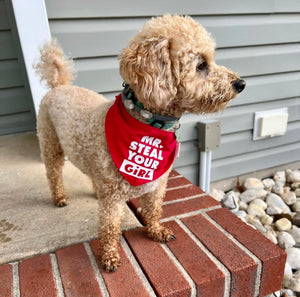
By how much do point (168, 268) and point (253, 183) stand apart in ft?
6.47

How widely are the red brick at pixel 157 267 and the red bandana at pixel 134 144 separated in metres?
0.35

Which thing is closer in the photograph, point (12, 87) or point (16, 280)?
point (16, 280)

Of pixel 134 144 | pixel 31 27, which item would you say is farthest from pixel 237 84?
pixel 31 27

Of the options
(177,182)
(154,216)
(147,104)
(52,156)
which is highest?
(147,104)

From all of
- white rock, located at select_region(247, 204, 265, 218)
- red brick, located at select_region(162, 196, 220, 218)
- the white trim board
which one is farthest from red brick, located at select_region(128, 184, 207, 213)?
the white trim board

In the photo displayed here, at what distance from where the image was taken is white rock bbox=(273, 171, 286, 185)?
309 cm

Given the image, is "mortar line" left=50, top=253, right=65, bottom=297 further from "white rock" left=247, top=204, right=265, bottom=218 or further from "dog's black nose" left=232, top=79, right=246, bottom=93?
"white rock" left=247, top=204, right=265, bottom=218

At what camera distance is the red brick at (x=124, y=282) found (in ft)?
3.75

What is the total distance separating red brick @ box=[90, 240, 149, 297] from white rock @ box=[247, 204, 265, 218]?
1.59 metres

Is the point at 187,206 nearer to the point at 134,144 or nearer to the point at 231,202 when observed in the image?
the point at 134,144

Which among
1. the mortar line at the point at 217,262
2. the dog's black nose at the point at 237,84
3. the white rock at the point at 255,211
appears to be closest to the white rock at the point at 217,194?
the white rock at the point at 255,211

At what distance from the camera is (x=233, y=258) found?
130cm

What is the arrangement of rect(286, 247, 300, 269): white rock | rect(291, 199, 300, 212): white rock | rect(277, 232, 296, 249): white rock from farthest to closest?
1. rect(291, 199, 300, 212): white rock
2. rect(277, 232, 296, 249): white rock
3. rect(286, 247, 300, 269): white rock

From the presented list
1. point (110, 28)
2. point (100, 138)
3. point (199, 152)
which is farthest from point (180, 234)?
point (110, 28)
